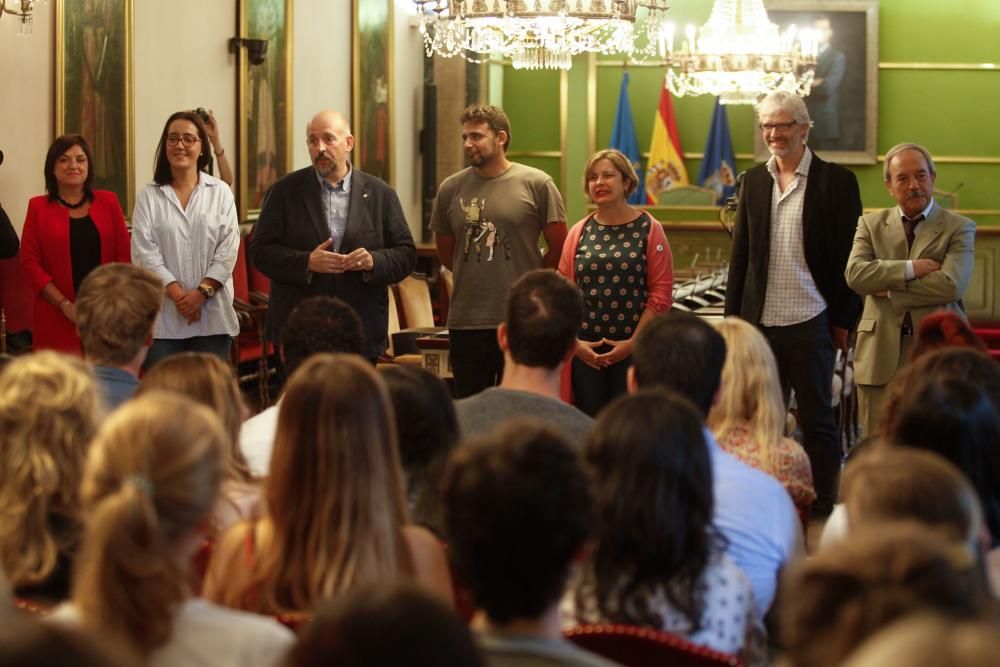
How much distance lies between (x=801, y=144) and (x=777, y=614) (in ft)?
11.0

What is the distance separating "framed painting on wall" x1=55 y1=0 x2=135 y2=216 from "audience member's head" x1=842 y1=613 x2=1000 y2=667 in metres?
6.87

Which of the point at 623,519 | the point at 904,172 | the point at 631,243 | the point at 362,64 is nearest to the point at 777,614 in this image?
the point at 623,519

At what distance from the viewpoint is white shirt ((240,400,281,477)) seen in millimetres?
3838

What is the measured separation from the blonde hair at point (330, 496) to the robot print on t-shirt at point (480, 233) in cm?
383

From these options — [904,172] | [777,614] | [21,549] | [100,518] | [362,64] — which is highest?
[362,64]

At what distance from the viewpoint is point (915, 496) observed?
2.19m

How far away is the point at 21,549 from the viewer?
2.75 m

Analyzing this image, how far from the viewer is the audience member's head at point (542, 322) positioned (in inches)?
164

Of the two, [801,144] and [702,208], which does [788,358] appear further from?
[702,208]

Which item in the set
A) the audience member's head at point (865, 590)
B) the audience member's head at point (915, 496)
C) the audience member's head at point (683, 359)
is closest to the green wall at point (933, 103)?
the audience member's head at point (683, 359)

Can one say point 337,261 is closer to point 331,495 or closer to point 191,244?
point 191,244

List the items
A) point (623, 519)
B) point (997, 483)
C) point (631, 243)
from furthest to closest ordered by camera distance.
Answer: point (631, 243)
point (997, 483)
point (623, 519)

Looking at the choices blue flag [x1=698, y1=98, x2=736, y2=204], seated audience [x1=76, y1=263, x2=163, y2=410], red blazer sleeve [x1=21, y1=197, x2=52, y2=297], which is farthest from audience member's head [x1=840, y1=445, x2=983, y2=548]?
blue flag [x1=698, y1=98, x2=736, y2=204]

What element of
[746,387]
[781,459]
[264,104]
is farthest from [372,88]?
[781,459]
